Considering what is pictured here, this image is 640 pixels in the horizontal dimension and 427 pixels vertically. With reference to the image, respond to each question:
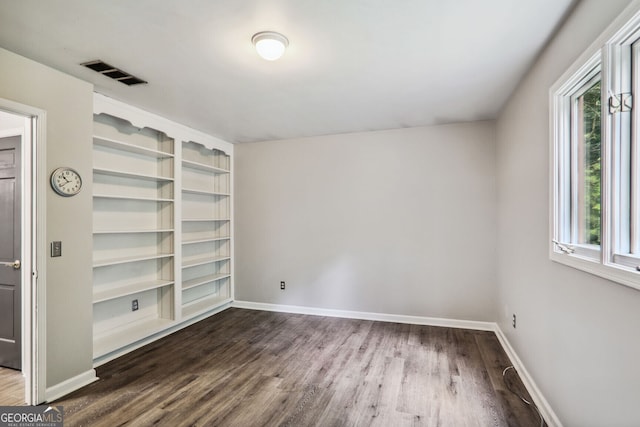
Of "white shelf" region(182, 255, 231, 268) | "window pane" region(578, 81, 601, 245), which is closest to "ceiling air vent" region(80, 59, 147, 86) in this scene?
"white shelf" region(182, 255, 231, 268)

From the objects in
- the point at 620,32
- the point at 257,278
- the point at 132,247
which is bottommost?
the point at 257,278

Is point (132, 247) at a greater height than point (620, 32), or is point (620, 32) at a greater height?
point (620, 32)

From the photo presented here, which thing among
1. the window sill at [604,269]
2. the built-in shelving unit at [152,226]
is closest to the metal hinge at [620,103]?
the window sill at [604,269]

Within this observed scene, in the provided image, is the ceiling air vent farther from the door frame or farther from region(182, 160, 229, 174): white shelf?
region(182, 160, 229, 174): white shelf

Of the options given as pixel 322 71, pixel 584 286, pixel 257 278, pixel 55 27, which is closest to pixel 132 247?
pixel 257 278

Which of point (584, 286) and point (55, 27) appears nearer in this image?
point (584, 286)

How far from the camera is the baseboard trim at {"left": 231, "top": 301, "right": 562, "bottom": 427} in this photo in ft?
7.23

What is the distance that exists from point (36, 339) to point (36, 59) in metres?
1.99

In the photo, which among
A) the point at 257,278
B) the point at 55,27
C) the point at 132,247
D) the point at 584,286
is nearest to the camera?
the point at 584,286

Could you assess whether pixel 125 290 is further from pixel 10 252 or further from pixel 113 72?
pixel 113 72

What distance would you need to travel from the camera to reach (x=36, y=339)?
232 centimetres

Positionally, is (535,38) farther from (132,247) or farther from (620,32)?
(132,247)

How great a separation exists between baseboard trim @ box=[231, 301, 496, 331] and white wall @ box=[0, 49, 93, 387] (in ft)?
7.76

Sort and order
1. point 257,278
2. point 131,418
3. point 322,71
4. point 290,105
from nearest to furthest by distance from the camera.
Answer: point 131,418, point 322,71, point 290,105, point 257,278
